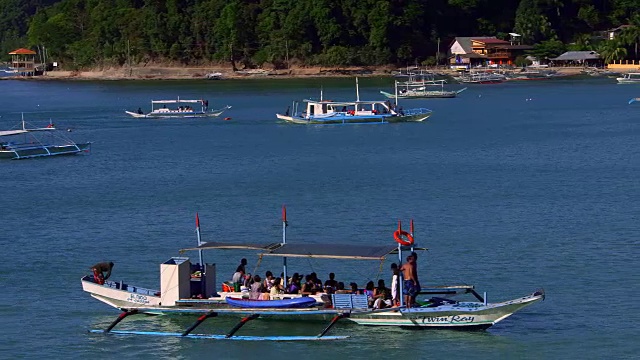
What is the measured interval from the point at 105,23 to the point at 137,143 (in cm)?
10984

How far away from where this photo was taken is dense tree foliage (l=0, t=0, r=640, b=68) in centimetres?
16000

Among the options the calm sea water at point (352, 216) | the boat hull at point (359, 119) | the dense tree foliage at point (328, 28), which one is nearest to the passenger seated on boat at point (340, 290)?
the calm sea water at point (352, 216)

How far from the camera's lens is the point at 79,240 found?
40.7 metres

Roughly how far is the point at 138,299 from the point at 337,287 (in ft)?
16.2

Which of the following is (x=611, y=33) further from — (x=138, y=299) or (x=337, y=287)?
(x=138, y=299)

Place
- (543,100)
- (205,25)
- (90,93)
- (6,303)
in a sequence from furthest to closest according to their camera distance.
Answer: (205,25)
(90,93)
(543,100)
(6,303)

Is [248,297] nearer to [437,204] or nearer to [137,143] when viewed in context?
[437,204]

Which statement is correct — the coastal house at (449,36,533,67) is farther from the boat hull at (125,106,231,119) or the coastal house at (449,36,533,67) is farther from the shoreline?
the boat hull at (125,106,231,119)

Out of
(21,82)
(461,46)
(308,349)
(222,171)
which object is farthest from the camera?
(21,82)

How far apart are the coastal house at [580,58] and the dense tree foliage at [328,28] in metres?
1.81

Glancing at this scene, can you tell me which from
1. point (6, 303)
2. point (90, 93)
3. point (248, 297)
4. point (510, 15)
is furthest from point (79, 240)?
point (510, 15)

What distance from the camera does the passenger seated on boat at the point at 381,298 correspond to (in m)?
27.4

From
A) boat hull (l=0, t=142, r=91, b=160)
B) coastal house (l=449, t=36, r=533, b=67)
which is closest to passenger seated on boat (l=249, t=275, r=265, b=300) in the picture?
boat hull (l=0, t=142, r=91, b=160)

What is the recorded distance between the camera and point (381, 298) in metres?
27.5
